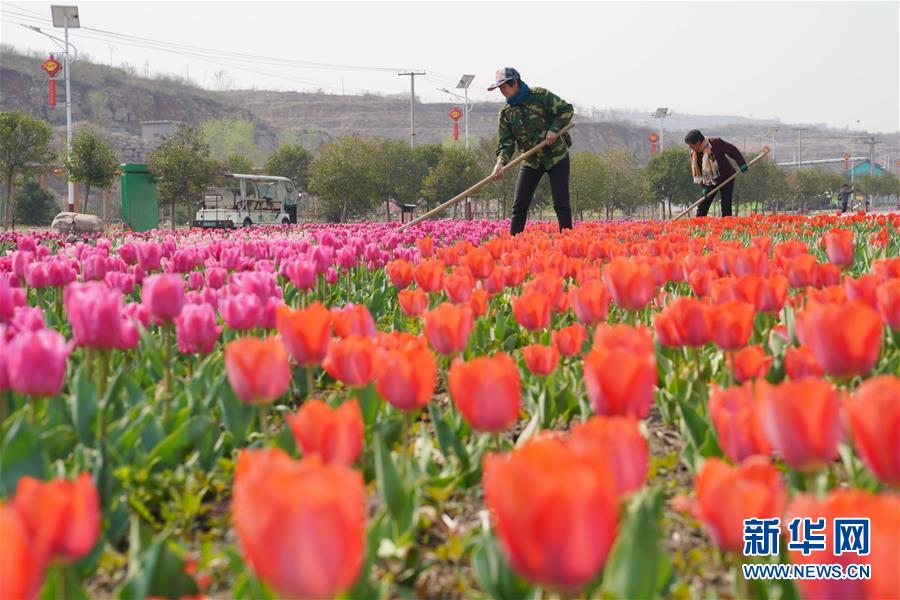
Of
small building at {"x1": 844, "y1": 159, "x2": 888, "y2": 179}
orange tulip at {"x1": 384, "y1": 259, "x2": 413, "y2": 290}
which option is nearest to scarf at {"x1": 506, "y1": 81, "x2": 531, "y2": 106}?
orange tulip at {"x1": 384, "y1": 259, "x2": 413, "y2": 290}

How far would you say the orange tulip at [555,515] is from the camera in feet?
2.63

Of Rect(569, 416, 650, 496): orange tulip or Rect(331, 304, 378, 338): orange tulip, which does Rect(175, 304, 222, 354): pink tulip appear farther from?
Rect(569, 416, 650, 496): orange tulip

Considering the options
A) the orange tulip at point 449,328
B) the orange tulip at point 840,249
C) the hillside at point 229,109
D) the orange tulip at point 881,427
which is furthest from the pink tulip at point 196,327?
the hillside at point 229,109

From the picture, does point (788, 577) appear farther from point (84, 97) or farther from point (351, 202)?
point (84, 97)

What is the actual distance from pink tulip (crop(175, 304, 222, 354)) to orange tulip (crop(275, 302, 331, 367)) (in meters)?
0.54

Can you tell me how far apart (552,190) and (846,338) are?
7.79 metres

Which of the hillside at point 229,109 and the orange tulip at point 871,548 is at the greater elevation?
the hillside at point 229,109

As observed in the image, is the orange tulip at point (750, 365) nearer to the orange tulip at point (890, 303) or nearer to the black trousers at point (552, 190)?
the orange tulip at point (890, 303)

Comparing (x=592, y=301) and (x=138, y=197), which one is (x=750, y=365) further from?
(x=138, y=197)

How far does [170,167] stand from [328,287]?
104 feet

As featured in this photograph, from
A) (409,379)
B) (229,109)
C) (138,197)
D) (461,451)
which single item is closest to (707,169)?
(461,451)

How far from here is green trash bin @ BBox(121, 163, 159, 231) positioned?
2828 cm

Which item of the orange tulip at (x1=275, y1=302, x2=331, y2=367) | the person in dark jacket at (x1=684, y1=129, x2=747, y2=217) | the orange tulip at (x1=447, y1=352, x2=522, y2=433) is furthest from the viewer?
the person in dark jacket at (x1=684, y1=129, x2=747, y2=217)

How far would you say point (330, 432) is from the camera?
1.30m
